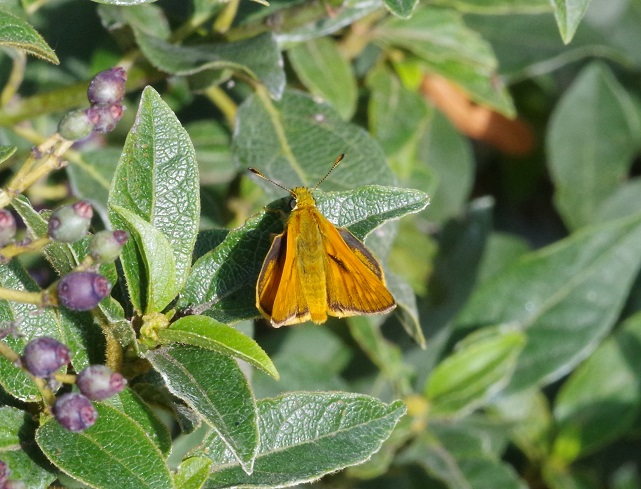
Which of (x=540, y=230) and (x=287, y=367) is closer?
(x=287, y=367)

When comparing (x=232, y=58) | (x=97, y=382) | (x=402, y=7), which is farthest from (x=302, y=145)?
(x=97, y=382)

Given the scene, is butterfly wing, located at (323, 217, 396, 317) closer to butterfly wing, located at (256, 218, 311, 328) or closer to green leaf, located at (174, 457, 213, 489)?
butterfly wing, located at (256, 218, 311, 328)

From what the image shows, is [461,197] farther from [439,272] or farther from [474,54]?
[474,54]

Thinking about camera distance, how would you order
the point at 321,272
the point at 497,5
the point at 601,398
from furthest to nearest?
the point at 601,398 → the point at 497,5 → the point at 321,272

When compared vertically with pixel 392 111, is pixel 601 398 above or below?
below

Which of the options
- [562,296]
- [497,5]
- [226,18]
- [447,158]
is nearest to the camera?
[226,18]

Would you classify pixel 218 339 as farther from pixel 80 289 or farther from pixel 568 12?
pixel 568 12

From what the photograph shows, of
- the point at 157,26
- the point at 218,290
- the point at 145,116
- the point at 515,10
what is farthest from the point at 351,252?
the point at 515,10
